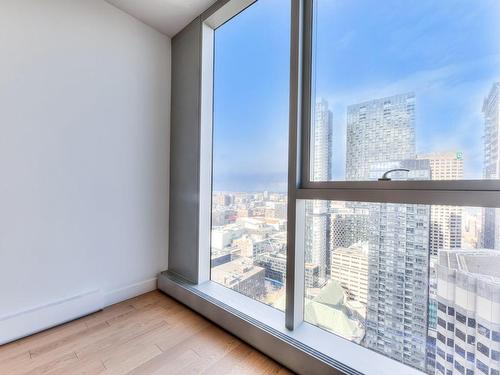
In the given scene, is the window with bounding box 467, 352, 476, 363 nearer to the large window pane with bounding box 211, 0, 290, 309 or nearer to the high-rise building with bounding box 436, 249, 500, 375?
the high-rise building with bounding box 436, 249, 500, 375

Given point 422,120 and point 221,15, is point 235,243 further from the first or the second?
point 221,15

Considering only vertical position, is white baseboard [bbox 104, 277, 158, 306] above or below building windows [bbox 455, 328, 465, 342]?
below

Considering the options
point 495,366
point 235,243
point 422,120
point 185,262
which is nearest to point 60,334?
point 185,262

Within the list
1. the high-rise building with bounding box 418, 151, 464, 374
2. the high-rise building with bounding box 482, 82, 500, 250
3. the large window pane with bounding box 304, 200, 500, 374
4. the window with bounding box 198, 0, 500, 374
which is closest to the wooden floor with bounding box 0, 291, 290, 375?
the window with bounding box 198, 0, 500, 374

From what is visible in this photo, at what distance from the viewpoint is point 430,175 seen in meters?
0.98

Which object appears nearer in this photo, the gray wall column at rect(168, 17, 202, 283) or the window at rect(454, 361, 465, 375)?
A: the window at rect(454, 361, 465, 375)

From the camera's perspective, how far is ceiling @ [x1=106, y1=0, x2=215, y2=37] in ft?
5.69

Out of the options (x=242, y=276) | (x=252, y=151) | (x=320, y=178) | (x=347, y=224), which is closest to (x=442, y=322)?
(x=347, y=224)

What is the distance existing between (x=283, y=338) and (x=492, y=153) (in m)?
1.23

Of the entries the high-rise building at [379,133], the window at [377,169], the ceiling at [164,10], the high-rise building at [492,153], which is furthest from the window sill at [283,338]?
the ceiling at [164,10]

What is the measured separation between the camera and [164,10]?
181cm

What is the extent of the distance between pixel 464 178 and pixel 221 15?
1.85 meters

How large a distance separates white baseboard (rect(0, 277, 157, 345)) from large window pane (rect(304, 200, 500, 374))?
4.77 feet

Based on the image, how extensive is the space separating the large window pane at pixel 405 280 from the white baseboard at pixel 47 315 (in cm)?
149
